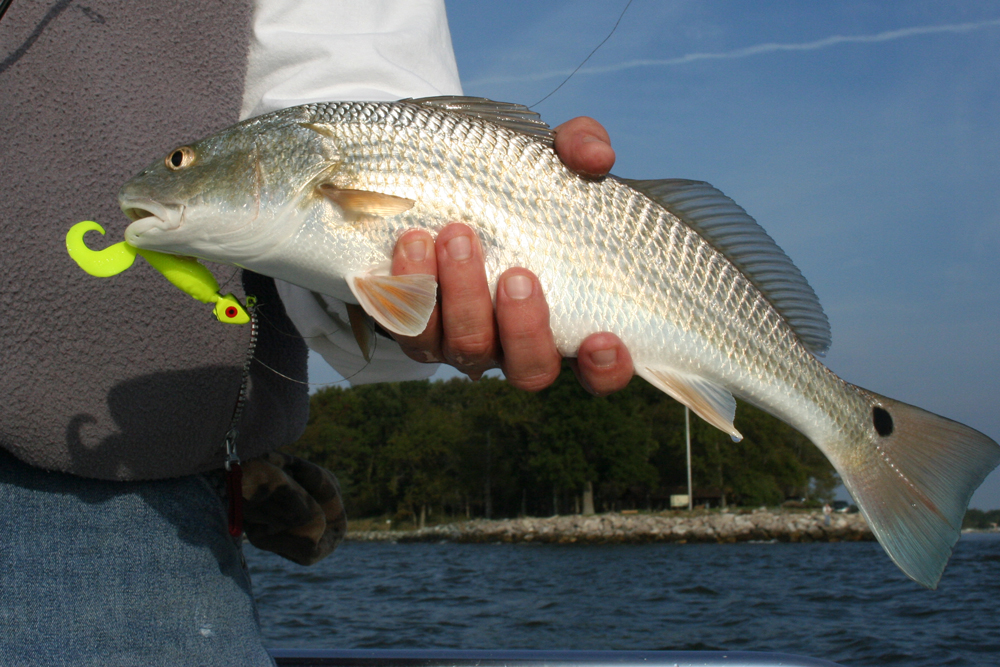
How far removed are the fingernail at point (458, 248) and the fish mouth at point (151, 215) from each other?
71 centimetres

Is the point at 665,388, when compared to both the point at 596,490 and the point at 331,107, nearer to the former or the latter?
the point at 331,107

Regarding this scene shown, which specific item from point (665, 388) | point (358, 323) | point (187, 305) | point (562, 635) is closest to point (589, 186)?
point (665, 388)

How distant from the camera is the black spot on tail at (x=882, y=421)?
2.42 m

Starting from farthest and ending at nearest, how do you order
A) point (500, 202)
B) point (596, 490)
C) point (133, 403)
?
point (596, 490)
point (500, 202)
point (133, 403)

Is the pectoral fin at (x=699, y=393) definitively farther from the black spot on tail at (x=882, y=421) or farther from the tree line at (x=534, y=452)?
the tree line at (x=534, y=452)

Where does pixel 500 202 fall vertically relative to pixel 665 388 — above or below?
above

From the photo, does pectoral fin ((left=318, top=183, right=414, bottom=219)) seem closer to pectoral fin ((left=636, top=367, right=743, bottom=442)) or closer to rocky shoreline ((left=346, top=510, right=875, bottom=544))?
pectoral fin ((left=636, top=367, right=743, bottom=442))

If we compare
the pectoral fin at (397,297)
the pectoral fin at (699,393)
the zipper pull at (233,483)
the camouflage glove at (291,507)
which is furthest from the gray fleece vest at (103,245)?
the pectoral fin at (699,393)

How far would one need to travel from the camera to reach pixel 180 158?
6.19ft

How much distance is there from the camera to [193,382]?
1986mm

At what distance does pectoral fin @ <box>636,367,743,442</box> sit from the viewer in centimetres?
222

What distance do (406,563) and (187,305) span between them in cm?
4120

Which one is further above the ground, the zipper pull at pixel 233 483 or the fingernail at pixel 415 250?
the fingernail at pixel 415 250

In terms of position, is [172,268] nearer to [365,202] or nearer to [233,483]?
[365,202]
